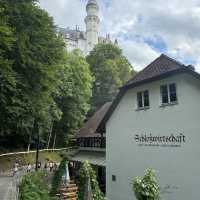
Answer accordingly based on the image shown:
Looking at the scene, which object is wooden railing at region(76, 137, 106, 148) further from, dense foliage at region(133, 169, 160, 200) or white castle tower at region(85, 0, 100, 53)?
white castle tower at region(85, 0, 100, 53)

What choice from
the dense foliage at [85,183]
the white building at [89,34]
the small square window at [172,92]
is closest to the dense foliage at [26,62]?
the dense foliage at [85,183]

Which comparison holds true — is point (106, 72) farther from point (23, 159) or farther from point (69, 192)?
point (69, 192)

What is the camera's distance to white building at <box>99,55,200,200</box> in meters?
15.2

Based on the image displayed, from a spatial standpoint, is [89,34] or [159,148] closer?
[159,148]

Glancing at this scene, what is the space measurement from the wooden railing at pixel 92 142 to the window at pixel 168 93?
383 inches

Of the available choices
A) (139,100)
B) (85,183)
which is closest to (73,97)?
(139,100)

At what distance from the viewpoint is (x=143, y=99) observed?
18750 mm

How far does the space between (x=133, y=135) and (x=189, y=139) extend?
4.87 meters

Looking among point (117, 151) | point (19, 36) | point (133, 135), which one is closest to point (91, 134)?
point (117, 151)

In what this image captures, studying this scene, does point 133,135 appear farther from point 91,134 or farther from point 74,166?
point 74,166

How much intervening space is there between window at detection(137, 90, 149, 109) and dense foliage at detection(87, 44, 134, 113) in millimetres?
38357

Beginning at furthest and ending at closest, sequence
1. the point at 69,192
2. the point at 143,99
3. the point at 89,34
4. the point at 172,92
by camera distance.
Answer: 1. the point at 89,34
2. the point at 143,99
3. the point at 172,92
4. the point at 69,192

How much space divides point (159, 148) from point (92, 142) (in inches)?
496

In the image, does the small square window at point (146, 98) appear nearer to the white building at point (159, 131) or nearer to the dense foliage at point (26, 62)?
the white building at point (159, 131)
